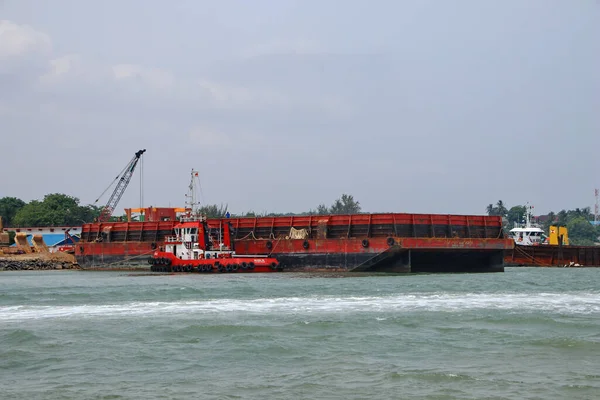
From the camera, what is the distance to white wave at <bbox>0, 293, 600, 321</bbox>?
85.7 feet

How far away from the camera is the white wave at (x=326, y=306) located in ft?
85.7

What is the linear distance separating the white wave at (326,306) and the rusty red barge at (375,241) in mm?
16447

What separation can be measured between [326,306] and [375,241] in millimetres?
20449

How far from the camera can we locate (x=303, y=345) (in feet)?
63.8

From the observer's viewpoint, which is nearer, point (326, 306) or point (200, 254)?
point (326, 306)

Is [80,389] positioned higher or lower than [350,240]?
lower

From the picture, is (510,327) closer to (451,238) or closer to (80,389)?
(80,389)

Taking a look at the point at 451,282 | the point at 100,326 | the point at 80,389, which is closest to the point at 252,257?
the point at 451,282

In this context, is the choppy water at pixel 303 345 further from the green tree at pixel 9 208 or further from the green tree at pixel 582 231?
the green tree at pixel 582 231

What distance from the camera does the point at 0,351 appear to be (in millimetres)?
19047

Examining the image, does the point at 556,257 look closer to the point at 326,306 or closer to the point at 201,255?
the point at 201,255

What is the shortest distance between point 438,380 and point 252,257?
1373 inches

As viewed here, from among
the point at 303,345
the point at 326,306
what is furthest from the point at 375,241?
the point at 303,345

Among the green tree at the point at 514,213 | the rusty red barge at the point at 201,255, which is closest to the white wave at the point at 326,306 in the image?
the rusty red barge at the point at 201,255
